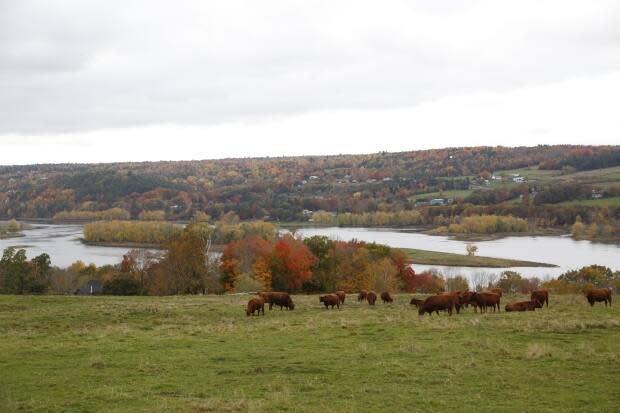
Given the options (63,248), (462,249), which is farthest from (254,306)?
(63,248)

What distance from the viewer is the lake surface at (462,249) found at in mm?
76062

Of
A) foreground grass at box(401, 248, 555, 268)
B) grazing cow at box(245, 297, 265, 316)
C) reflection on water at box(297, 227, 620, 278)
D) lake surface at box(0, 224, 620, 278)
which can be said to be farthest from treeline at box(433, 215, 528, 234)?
grazing cow at box(245, 297, 265, 316)

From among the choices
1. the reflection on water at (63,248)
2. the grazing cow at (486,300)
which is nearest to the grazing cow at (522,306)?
the grazing cow at (486,300)

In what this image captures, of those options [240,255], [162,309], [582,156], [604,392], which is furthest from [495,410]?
[582,156]

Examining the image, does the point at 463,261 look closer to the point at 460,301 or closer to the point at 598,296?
the point at 598,296

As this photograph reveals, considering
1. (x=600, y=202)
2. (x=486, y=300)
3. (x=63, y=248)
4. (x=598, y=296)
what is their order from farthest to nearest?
(x=600, y=202) → (x=63, y=248) → (x=598, y=296) → (x=486, y=300)

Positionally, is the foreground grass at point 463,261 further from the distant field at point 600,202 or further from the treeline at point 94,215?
the treeline at point 94,215

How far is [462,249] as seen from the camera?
99062mm

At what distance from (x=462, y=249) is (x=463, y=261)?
17.5m

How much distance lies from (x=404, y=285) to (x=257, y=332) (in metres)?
42.6

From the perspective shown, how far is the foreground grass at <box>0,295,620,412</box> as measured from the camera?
11148 mm

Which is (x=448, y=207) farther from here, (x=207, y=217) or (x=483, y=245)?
(x=207, y=217)

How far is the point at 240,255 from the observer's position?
57594 mm

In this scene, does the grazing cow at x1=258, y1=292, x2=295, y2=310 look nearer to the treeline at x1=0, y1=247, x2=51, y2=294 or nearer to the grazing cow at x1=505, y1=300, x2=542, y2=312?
the grazing cow at x1=505, y1=300, x2=542, y2=312
